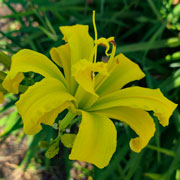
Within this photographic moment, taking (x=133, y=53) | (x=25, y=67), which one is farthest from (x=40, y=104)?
(x=133, y=53)

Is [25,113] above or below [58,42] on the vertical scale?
above

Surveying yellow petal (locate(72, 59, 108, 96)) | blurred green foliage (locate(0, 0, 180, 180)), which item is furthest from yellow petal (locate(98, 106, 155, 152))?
blurred green foliage (locate(0, 0, 180, 180))

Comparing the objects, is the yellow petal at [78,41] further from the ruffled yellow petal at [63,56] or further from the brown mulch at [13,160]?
the brown mulch at [13,160]

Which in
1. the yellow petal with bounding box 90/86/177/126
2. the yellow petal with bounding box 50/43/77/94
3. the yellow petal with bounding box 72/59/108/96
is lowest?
the yellow petal with bounding box 90/86/177/126

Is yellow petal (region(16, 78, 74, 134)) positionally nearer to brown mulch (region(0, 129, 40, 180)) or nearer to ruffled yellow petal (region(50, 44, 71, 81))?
ruffled yellow petal (region(50, 44, 71, 81))

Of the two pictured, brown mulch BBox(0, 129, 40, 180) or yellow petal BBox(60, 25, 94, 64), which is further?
brown mulch BBox(0, 129, 40, 180)

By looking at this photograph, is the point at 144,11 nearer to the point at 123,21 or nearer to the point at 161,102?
the point at 123,21

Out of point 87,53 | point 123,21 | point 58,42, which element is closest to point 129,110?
point 87,53

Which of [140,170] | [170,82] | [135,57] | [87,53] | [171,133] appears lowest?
[140,170]
